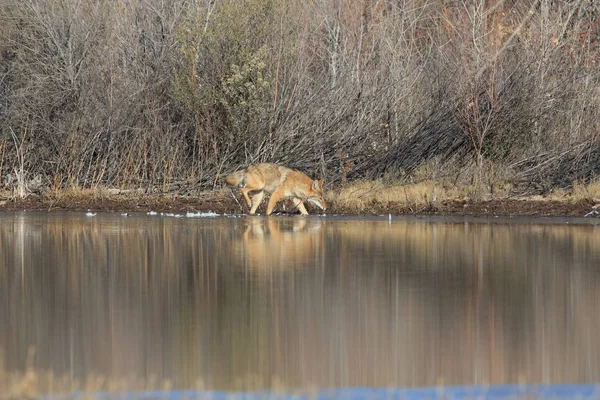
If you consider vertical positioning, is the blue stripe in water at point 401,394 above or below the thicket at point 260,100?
below

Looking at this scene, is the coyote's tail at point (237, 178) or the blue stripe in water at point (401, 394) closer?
the blue stripe in water at point (401, 394)

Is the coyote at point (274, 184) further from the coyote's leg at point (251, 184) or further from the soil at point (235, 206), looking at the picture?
the soil at point (235, 206)

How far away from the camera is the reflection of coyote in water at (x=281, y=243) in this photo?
636 inches

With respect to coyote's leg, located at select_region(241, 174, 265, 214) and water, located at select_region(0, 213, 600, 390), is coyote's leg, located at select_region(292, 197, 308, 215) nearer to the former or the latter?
coyote's leg, located at select_region(241, 174, 265, 214)

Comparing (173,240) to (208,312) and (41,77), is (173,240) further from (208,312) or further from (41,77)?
(41,77)

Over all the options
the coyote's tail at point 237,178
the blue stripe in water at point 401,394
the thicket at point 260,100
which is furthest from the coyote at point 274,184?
the blue stripe in water at point 401,394

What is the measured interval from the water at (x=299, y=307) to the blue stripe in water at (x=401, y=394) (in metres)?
0.26

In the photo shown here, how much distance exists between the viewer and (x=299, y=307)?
12148 mm

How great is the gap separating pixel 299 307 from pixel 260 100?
1707cm

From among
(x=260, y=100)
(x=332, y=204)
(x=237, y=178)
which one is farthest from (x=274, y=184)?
(x=260, y=100)

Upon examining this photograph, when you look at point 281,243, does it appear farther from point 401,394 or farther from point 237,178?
point 401,394

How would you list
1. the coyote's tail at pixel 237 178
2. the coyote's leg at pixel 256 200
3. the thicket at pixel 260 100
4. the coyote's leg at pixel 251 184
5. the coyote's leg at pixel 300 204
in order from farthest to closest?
the thicket at pixel 260 100
the coyote's leg at pixel 300 204
the coyote's leg at pixel 256 200
the coyote's tail at pixel 237 178
the coyote's leg at pixel 251 184

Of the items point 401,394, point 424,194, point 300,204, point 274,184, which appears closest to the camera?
point 401,394

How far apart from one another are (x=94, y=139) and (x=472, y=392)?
70.2 feet
